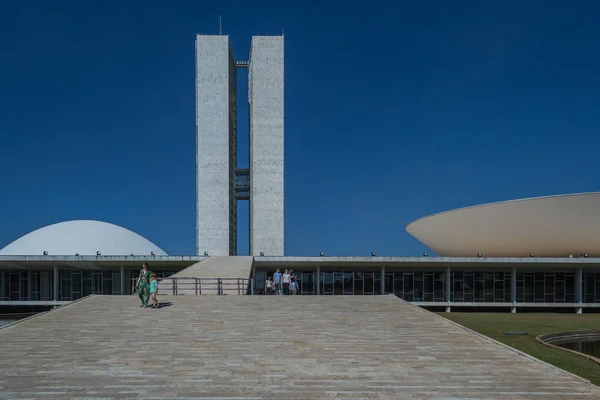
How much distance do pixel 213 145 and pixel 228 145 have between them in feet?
4.08

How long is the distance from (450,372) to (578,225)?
69.8ft

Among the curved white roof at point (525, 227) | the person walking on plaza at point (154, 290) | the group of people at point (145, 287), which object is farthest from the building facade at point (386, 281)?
the person walking on plaza at point (154, 290)

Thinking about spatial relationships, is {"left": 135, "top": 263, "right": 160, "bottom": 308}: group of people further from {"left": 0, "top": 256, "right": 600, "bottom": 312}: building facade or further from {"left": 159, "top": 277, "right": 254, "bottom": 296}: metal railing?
{"left": 0, "top": 256, "right": 600, "bottom": 312}: building facade

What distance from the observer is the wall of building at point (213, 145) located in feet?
145

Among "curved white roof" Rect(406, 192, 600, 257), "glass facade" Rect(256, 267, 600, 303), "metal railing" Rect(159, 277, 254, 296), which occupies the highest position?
"curved white roof" Rect(406, 192, 600, 257)

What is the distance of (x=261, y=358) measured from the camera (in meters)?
10.2

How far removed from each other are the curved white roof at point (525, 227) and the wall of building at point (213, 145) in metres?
18.4

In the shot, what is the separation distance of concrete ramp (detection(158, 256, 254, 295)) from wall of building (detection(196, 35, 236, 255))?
48.1 feet

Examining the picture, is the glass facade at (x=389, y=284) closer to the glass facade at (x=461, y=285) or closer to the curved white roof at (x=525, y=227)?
the glass facade at (x=461, y=285)

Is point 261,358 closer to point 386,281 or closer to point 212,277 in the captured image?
point 212,277

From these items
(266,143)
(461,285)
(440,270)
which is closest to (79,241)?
(266,143)

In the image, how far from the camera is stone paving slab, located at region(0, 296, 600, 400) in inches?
324

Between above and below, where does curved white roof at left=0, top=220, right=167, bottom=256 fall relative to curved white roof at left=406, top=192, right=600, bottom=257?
below

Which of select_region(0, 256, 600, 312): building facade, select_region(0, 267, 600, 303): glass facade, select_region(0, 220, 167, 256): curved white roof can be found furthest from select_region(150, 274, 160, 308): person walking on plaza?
select_region(0, 220, 167, 256): curved white roof
